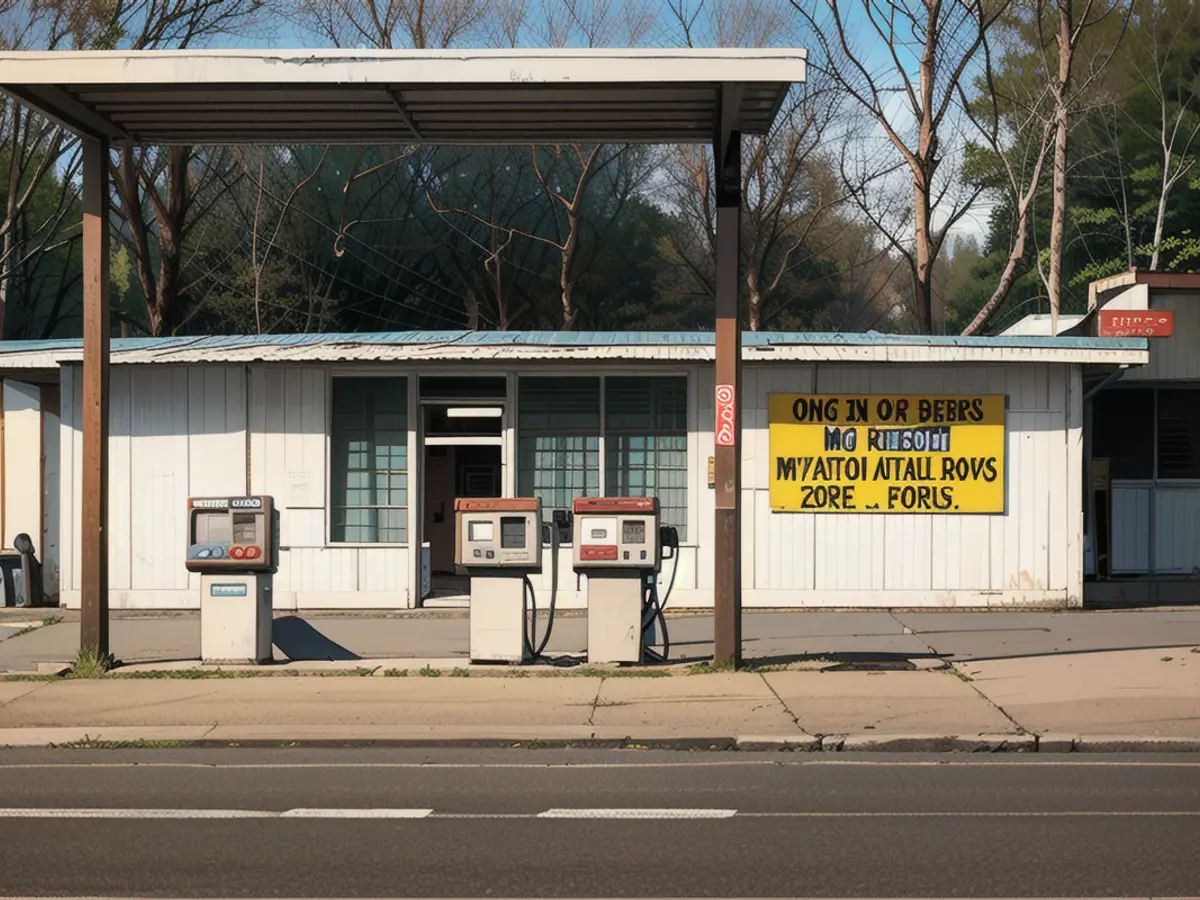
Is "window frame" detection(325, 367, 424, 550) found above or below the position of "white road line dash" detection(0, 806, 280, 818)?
above

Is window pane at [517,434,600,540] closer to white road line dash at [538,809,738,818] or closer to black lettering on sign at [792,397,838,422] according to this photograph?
black lettering on sign at [792,397,838,422]

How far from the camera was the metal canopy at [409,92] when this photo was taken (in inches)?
446

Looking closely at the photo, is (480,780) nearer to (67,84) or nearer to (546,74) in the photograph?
(546,74)

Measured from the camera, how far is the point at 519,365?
17.1 metres

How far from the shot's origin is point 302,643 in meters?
13.6

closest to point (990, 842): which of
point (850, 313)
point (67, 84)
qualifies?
point (67, 84)

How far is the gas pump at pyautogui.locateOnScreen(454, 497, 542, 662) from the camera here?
40.7 feet

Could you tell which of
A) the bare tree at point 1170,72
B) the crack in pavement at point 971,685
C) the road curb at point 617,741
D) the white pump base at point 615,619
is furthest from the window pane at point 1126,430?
the bare tree at point 1170,72

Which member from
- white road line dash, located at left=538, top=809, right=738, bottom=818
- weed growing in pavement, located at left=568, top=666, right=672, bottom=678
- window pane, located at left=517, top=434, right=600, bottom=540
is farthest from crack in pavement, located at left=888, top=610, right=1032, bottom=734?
window pane, located at left=517, top=434, right=600, bottom=540

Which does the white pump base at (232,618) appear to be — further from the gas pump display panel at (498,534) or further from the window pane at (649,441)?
the window pane at (649,441)

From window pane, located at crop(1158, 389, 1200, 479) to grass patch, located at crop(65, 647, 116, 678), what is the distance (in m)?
14.1

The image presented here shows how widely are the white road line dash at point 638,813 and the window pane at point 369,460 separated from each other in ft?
32.5

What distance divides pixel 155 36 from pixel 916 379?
1626cm

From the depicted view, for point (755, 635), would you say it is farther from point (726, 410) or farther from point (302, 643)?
point (302, 643)
